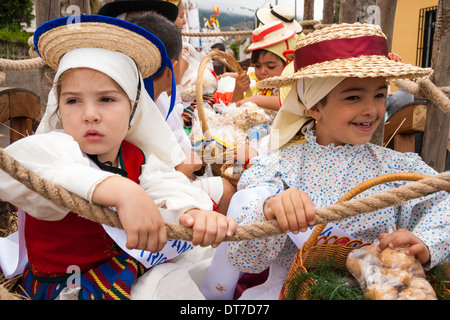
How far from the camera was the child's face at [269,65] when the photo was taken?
11.5ft

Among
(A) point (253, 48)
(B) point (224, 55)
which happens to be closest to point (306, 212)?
(B) point (224, 55)

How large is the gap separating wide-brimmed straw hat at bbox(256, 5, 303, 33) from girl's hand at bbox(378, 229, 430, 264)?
2.89 meters

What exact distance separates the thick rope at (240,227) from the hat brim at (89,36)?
0.59 m

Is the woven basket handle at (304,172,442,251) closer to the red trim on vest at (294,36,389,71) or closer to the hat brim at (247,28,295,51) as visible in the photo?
the red trim on vest at (294,36,389,71)

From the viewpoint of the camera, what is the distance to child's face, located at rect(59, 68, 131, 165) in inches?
51.9

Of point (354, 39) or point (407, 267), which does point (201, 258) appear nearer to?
point (407, 267)

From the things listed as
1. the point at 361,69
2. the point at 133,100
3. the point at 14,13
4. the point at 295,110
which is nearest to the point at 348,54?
the point at 361,69

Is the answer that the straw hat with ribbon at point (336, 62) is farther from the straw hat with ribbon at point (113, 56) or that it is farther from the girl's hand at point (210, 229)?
the girl's hand at point (210, 229)

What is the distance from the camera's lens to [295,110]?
177cm

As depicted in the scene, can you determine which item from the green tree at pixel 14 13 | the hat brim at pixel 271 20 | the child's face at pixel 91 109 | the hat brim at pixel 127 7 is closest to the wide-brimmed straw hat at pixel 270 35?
the hat brim at pixel 271 20

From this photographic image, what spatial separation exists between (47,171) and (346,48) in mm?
1229

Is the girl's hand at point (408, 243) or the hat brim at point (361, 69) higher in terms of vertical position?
the hat brim at point (361, 69)

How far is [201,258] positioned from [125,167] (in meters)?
0.56

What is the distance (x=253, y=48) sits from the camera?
3508mm
